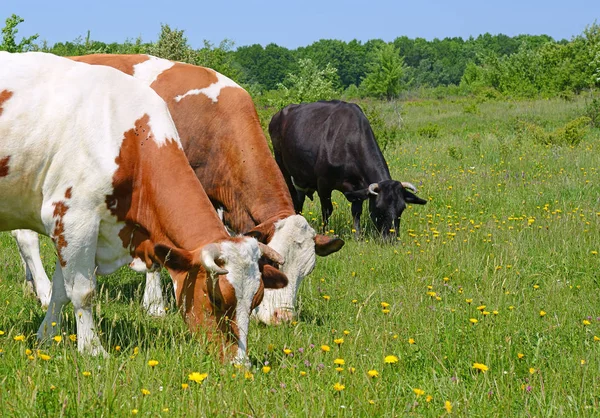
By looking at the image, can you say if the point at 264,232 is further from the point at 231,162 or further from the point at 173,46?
the point at 173,46

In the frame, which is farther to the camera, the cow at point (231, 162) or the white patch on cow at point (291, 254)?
the cow at point (231, 162)

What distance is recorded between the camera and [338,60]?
173000mm

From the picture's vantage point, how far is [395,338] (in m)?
4.92

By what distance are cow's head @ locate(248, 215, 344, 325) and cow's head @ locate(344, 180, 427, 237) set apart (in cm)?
315

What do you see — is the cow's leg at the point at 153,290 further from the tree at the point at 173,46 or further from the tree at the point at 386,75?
the tree at the point at 386,75

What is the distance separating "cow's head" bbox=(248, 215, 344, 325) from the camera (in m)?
5.96

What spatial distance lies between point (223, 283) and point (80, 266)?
1192 mm

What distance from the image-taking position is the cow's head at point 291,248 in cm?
596

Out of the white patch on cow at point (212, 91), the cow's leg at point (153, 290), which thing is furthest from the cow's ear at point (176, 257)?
the white patch on cow at point (212, 91)

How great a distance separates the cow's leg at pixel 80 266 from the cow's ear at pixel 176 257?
0.58 metres

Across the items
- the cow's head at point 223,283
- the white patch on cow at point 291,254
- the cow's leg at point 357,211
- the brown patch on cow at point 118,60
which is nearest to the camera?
the cow's head at point 223,283

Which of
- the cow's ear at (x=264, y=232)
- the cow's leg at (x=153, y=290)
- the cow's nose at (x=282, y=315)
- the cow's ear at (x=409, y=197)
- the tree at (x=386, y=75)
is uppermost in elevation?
the cow's ear at (x=264, y=232)

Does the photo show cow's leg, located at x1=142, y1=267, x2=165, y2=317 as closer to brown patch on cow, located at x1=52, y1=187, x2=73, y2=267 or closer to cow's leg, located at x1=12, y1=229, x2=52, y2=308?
cow's leg, located at x1=12, y1=229, x2=52, y2=308

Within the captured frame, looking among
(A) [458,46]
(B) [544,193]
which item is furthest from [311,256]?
(A) [458,46]
